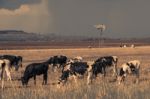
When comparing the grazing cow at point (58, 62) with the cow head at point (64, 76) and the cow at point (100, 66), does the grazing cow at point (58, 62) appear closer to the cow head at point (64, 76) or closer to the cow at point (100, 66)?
the cow at point (100, 66)

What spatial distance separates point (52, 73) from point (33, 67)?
7.04 metres

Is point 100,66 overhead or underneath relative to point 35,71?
overhead

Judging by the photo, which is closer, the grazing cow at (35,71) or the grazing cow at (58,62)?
the grazing cow at (35,71)

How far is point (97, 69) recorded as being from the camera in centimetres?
2727

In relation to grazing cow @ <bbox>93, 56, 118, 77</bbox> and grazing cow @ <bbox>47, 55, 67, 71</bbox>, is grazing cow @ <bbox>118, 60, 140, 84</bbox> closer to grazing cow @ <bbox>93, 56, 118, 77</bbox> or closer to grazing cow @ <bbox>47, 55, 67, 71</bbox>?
grazing cow @ <bbox>93, 56, 118, 77</bbox>

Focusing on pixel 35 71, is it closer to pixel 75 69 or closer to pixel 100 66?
pixel 75 69

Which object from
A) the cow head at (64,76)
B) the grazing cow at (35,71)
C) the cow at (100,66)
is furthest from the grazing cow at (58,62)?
the cow head at (64,76)

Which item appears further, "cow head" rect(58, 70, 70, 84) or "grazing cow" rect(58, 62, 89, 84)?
"grazing cow" rect(58, 62, 89, 84)

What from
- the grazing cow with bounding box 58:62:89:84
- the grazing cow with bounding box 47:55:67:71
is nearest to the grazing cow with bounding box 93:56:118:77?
the grazing cow with bounding box 58:62:89:84

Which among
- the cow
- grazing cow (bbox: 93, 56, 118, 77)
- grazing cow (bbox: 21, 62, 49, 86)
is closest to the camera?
grazing cow (bbox: 21, 62, 49, 86)

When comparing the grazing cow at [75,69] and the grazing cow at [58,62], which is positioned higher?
the grazing cow at [75,69]

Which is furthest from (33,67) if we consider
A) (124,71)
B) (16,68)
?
(16,68)

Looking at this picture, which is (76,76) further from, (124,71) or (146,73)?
(146,73)

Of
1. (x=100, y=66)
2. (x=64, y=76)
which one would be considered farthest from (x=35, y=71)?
(x=100, y=66)
